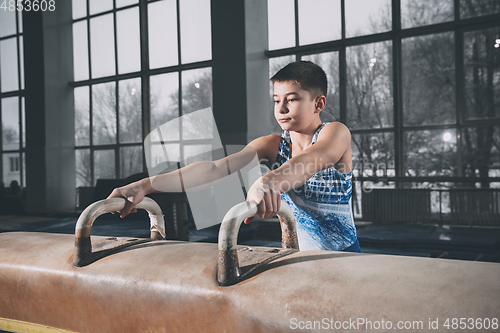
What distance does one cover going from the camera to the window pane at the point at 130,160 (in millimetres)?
8430

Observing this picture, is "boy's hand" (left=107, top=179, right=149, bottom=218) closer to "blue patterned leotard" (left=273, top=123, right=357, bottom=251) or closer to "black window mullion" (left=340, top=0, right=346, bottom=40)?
"blue patterned leotard" (left=273, top=123, right=357, bottom=251)

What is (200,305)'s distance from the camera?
71 centimetres

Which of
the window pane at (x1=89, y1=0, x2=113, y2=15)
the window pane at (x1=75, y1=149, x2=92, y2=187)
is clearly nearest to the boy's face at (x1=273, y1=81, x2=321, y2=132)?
the window pane at (x1=75, y1=149, x2=92, y2=187)

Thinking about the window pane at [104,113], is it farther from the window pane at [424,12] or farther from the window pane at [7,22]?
the window pane at [424,12]

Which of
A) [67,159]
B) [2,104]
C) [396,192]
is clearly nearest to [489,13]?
[396,192]

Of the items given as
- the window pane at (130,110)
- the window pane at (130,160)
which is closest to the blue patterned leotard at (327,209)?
the window pane at (130,160)

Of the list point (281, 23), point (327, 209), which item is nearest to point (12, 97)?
point (281, 23)

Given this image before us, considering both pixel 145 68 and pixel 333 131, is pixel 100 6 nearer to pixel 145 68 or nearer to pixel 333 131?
pixel 145 68

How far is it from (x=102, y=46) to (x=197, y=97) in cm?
309

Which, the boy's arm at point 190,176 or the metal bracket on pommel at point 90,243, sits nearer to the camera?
the metal bracket on pommel at point 90,243

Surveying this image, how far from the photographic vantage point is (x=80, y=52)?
936 cm

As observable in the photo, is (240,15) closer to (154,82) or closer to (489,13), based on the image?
(154,82)

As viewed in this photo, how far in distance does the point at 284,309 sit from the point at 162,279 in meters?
0.28

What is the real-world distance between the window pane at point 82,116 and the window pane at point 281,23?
198 inches
